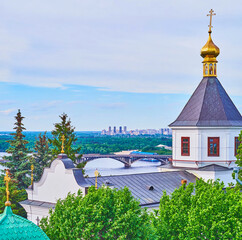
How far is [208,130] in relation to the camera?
85.2 feet

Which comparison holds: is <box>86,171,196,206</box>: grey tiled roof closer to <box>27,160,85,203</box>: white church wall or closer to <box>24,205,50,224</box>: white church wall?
<box>27,160,85,203</box>: white church wall

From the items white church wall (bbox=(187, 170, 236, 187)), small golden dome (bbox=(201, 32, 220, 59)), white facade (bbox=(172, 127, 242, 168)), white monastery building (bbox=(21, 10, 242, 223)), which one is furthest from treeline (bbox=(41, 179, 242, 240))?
small golden dome (bbox=(201, 32, 220, 59))

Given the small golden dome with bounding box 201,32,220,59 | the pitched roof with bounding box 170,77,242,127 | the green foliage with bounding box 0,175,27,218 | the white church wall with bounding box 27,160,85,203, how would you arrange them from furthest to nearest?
the green foliage with bounding box 0,175,27,218 → the small golden dome with bounding box 201,32,220,59 → the pitched roof with bounding box 170,77,242,127 → the white church wall with bounding box 27,160,85,203

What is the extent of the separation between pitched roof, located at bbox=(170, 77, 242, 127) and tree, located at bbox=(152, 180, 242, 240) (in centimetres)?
934

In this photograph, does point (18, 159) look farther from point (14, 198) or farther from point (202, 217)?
point (202, 217)

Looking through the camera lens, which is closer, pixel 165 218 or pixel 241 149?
pixel 165 218

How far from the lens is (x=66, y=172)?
20125mm

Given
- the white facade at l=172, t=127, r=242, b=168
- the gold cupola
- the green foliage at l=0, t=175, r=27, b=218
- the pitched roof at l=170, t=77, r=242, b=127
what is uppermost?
the gold cupola

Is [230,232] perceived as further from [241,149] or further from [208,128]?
[208,128]

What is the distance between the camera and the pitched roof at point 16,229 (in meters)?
10.7

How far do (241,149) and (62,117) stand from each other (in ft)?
44.5

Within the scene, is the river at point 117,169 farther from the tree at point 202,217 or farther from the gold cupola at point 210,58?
the tree at point 202,217

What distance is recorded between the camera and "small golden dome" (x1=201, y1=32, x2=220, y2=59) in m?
27.7

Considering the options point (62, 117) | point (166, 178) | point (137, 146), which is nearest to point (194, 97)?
point (166, 178)
